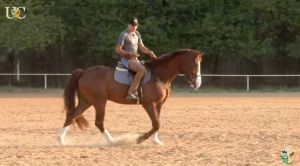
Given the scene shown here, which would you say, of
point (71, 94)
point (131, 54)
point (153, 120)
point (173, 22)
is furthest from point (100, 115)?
point (173, 22)

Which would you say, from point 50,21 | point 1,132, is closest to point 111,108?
point 1,132

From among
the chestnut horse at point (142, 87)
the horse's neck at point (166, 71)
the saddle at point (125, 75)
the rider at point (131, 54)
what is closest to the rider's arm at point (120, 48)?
the rider at point (131, 54)

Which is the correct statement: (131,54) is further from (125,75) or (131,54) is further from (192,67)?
(192,67)

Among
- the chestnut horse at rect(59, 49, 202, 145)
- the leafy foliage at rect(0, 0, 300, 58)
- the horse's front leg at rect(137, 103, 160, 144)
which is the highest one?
the leafy foliage at rect(0, 0, 300, 58)

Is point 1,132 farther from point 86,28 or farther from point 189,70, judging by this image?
point 86,28

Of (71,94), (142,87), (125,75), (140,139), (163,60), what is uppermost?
(163,60)

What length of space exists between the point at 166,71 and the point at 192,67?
0.50 meters

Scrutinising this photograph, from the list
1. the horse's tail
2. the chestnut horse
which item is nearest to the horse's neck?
the chestnut horse

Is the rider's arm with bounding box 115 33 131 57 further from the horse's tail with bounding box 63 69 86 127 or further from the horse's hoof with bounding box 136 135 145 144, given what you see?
the horse's hoof with bounding box 136 135 145 144

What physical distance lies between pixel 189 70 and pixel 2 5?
2036 cm

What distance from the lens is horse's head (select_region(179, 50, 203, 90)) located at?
351 inches

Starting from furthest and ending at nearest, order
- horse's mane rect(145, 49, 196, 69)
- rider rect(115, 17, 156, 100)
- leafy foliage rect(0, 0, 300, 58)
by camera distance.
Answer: leafy foliage rect(0, 0, 300, 58) < horse's mane rect(145, 49, 196, 69) < rider rect(115, 17, 156, 100)

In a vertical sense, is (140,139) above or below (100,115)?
below

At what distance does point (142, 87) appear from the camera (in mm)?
8992
